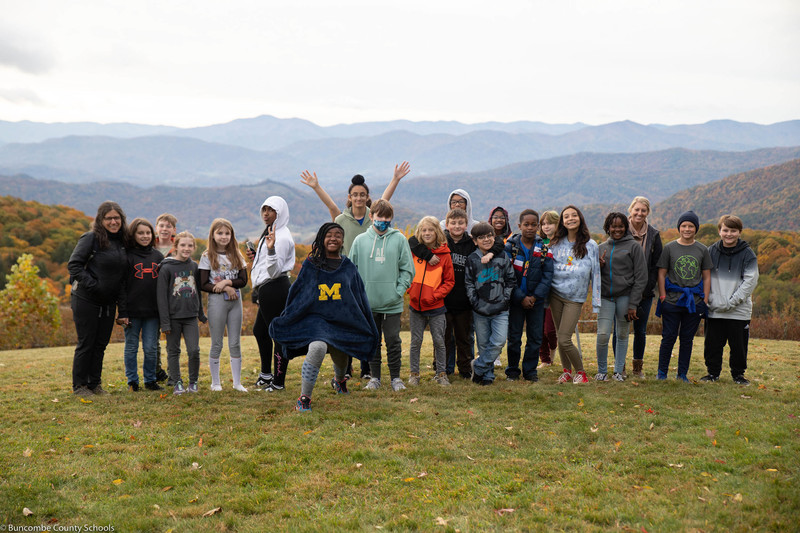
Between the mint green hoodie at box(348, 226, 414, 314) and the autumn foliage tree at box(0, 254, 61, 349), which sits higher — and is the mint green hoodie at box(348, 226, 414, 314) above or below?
above

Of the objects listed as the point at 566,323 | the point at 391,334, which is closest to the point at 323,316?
the point at 391,334

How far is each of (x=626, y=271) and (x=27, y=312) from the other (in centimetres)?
2235

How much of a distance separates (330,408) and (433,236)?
2298 mm

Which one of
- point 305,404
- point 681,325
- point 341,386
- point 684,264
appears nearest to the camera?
point 305,404

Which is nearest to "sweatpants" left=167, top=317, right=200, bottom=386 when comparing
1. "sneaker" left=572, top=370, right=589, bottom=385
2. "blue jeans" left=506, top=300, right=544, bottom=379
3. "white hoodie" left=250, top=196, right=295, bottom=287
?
"white hoodie" left=250, top=196, right=295, bottom=287

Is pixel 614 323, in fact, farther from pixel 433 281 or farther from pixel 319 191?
pixel 319 191

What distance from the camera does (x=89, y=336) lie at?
6.84 metres

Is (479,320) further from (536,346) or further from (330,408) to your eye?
(330,408)

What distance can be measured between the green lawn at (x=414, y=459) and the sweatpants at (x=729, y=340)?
Result: 1.39 ft

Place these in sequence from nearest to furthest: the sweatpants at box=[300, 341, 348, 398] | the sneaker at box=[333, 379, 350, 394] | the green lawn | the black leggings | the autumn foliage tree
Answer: the green lawn < the sweatpants at box=[300, 341, 348, 398] < the black leggings < the sneaker at box=[333, 379, 350, 394] < the autumn foliage tree

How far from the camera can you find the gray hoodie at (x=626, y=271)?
7.20 meters

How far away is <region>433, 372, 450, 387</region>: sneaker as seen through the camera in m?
7.37

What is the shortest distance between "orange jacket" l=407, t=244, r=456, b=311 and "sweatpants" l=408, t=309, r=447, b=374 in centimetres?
17

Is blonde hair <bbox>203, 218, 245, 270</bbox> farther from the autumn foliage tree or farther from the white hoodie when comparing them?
the autumn foliage tree
